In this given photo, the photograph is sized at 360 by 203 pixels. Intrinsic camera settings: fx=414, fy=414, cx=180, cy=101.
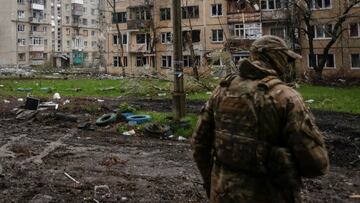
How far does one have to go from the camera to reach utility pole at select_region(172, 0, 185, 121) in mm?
11844

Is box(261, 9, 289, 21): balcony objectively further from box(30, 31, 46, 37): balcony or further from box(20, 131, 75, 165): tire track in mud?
box(30, 31, 46, 37): balcony

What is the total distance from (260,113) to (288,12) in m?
34.2

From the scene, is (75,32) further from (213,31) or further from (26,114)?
(26,114)

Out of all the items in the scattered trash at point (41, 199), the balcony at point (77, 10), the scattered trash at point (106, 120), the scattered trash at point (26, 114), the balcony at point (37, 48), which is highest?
the balcony at point (77, 10)

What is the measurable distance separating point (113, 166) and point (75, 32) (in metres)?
79.4

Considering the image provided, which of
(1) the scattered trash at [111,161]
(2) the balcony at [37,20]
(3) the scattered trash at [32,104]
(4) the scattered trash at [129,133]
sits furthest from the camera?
(2) the balcony at [37,20]

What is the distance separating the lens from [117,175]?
7.30m

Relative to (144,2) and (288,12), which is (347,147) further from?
(144,2)

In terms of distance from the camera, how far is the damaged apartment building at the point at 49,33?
65.1m

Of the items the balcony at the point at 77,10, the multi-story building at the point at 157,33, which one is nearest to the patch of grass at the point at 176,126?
the multi-story building at the point at 157,33

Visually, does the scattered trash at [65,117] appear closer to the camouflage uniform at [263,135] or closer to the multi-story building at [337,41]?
the camouflage uniform at [263,135]

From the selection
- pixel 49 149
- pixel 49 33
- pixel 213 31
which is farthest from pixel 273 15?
pixel 49 33

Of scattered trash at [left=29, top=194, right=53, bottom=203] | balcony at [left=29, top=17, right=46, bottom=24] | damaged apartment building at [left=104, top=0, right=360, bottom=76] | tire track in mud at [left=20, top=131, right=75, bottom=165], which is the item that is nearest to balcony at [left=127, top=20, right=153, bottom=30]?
damaged apartment building at [left=104, top=0, right=360, bottom=76]

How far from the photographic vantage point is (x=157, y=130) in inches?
444
